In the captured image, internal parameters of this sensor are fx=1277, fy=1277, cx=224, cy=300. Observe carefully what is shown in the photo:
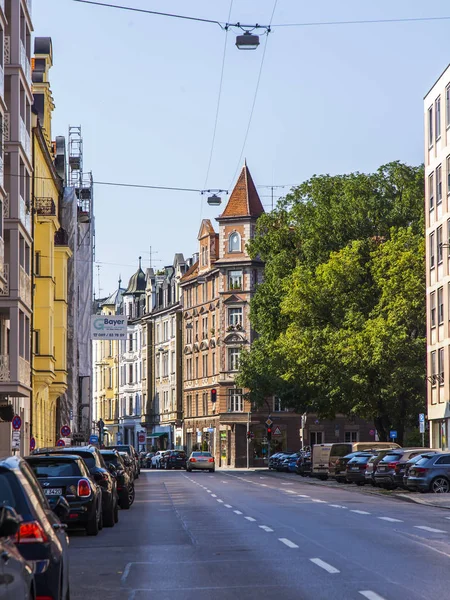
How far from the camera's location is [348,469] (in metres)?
51.6

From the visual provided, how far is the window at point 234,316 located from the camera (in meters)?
105

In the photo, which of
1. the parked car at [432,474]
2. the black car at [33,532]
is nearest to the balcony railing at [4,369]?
the parked car at [432,474]

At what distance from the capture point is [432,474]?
4022 centimetres

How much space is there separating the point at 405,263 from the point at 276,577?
4821cm

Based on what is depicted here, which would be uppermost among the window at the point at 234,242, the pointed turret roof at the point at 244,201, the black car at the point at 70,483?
the pointed turret roof at the point at 244,201

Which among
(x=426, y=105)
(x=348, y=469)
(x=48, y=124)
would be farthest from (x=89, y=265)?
(x=348, y=469)

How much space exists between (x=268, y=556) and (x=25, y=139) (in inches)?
1296

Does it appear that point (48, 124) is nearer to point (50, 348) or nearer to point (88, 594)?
point (50, 348)

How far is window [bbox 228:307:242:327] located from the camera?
104625 mm

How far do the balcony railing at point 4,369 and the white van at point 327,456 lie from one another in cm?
1981

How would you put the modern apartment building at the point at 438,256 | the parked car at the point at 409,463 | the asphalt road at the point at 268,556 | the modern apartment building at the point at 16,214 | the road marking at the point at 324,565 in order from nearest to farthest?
the asphalt road at the point at 268,556, the road marking at the point at 324,565, the parked car at the point at 409,463, the modern apartment building at the point at 16,214, the modern apartment building at the point at 438,256

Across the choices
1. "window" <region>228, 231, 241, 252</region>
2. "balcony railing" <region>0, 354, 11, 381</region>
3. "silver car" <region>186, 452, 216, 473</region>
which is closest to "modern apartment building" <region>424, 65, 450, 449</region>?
"balcony railing" <region>0, 354, 11, 381</region>

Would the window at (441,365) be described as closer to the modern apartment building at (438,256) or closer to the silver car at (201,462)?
the modern apartment building at (438,256)

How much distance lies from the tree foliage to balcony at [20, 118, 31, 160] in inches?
740
